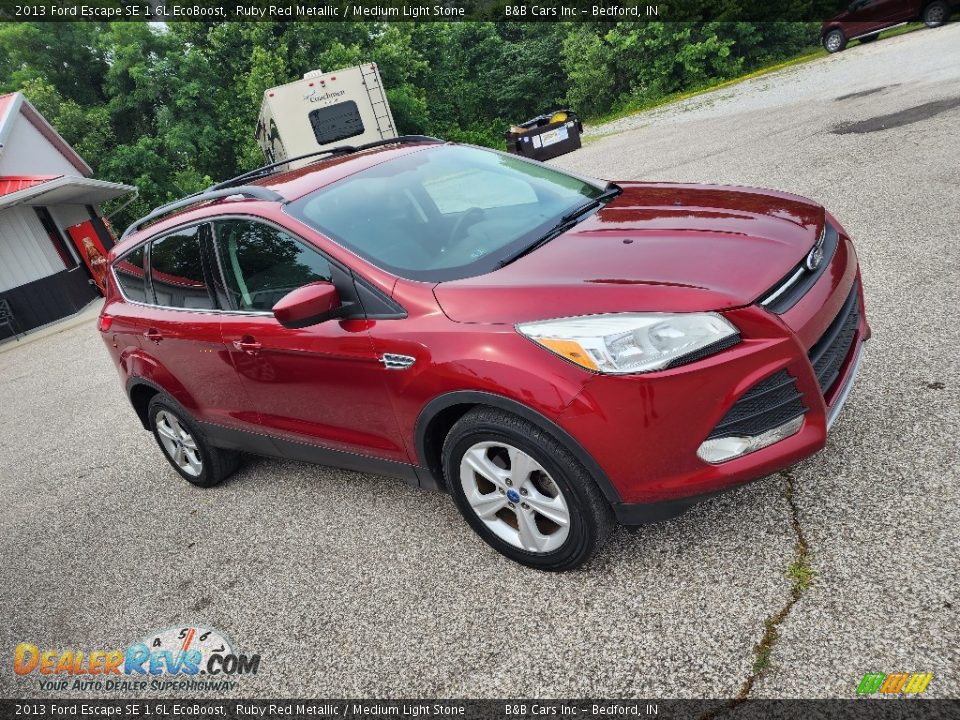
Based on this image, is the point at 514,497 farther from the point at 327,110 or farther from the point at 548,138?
the point at 548,138

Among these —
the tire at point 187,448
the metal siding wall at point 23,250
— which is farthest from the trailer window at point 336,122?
the tire at point 187,448

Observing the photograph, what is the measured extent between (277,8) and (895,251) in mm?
34639

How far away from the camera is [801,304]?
107 inches

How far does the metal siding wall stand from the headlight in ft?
57.1

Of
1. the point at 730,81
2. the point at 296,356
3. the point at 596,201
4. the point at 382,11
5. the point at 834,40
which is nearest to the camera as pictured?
the point at 296,356

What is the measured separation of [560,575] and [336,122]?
50.5 feet

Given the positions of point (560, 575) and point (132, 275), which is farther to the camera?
point (132, 275)

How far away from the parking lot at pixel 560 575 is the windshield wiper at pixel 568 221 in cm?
131

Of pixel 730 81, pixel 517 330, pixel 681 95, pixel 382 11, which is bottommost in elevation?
pixel 681 95

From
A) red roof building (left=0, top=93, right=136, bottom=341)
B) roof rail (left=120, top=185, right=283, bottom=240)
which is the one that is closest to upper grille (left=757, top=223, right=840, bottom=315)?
roof rail (left=120, top=185, right=283, bottom=240)

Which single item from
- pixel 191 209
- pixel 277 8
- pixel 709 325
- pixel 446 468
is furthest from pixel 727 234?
pixel 277 8

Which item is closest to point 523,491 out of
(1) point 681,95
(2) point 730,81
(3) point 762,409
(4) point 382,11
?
(3) point 762,409

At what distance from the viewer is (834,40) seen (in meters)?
24.7

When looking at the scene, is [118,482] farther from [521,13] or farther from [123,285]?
[521,13]
